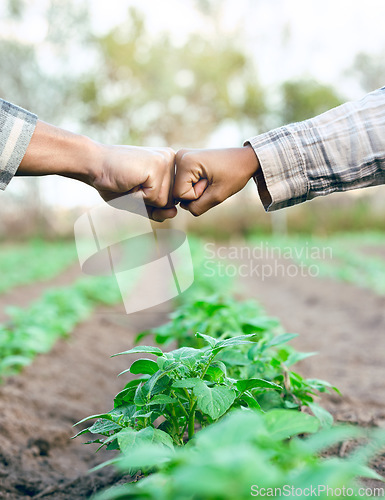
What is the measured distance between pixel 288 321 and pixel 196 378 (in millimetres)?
4350

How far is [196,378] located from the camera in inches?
43.4

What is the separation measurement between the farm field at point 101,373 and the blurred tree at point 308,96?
60.1 feet

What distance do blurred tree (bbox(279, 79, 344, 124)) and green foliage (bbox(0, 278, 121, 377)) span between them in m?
20.9

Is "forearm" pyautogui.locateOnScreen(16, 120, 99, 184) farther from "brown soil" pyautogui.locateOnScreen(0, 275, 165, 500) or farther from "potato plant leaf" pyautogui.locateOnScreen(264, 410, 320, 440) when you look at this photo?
"potato plant leaf" pyautogui.locateOnScreen(264, 410, 320, 440)

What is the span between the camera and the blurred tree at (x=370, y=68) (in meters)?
25.2

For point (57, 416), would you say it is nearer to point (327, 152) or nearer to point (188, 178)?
point (188, 178)

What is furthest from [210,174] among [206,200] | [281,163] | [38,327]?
[38,327]

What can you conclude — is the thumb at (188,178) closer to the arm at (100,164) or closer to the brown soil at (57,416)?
the arm at (100,164)

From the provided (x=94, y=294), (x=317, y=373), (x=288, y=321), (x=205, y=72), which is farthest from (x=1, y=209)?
(x=317, y=373)

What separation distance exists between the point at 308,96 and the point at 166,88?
6973mm

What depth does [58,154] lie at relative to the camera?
1815 millimetres

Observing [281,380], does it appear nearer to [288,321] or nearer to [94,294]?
[288,321]

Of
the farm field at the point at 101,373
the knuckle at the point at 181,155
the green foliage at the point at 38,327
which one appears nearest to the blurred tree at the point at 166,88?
the farm field at the point at 101,373

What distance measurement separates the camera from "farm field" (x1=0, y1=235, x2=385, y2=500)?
180 cm
